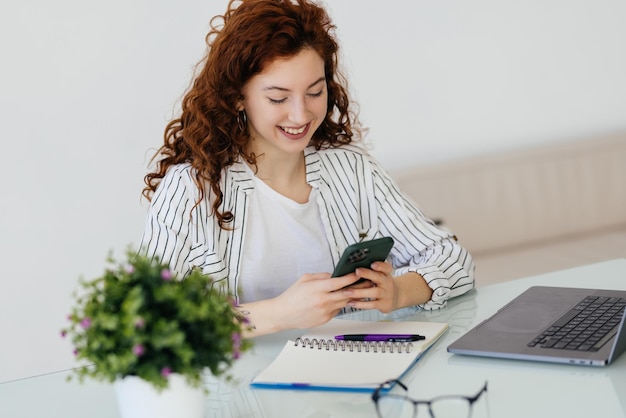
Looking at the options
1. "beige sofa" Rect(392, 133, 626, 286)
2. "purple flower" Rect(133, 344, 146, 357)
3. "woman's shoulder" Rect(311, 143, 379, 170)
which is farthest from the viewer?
"beige sofa" Rect(392, 133, 626, 286)

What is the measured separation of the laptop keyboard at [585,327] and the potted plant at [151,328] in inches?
24.5

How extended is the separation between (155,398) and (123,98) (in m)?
2.28

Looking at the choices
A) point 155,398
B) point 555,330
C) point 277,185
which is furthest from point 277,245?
point 155,398

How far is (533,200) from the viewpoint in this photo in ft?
12.3

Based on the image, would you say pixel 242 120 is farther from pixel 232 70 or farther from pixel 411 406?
pixel 411 406

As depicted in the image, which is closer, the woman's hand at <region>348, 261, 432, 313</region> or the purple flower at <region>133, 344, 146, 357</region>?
the purple flower at <region>133, 344, 146, 357</region>

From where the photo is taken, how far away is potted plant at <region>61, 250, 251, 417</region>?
1.13 metres

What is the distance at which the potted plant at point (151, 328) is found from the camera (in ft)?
3.71

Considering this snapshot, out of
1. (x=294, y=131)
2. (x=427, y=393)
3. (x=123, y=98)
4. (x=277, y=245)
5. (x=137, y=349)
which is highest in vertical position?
(x=123, y=98)

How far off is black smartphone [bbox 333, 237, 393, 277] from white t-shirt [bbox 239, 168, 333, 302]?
0.45m

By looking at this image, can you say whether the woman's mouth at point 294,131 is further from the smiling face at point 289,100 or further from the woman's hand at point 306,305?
the woman's hand at point 306,305

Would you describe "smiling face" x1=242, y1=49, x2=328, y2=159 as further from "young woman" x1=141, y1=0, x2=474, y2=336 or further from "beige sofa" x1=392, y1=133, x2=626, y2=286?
"beige sofa" x1=392, y1=133, x2=626, y2=286

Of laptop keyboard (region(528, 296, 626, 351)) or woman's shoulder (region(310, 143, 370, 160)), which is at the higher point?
woman's shoulder (region(310, 143, 370, 160))

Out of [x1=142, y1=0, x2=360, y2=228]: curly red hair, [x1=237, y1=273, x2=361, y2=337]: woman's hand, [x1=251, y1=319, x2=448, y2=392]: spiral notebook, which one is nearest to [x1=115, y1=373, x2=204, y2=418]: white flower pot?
[x1=251, y1=319, x2=448, y2=392]: spiral notebook
